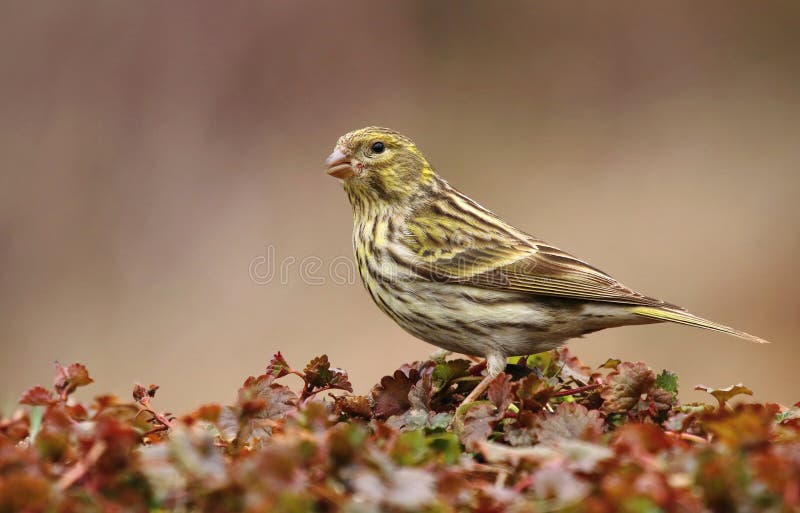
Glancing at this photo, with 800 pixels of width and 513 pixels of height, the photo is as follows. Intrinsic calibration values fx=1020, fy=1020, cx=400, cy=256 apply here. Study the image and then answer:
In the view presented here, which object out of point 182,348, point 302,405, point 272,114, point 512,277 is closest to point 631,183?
point 272,114

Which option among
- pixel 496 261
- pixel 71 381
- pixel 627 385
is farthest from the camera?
pixel 496 261

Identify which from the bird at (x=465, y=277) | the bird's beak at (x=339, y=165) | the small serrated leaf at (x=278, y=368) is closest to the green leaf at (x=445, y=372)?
the small serrated leaf at (x=278, y=368)

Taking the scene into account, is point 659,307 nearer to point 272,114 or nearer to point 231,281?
point 231,281

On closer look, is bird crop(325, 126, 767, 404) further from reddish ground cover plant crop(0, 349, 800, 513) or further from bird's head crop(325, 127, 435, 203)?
reddish ground cover plant crop(0, 349, 800, 513)

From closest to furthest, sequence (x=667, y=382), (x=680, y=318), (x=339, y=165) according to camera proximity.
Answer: (x=667, y=382) < (x=680, y=318) < (x=339, y=165)

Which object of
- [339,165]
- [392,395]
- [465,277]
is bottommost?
[392,395]

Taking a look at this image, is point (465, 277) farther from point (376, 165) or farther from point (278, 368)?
point (278, 368)

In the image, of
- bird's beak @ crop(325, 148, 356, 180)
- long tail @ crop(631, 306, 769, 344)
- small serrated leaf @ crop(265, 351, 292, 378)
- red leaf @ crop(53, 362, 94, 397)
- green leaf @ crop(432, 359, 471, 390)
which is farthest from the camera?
bird's beak @ crop(325, 148, 356, 180)

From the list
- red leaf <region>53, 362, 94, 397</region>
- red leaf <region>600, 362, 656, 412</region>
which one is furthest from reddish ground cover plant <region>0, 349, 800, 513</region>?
red leaf <region>600, 362, 656, 412</region>

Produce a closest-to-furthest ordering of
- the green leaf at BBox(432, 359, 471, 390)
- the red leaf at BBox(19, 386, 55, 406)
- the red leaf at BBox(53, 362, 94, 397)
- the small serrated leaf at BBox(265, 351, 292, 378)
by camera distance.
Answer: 1. the red leaf at BBox(19, 386, 55, 406)
2. the red leaf at BBox(53, 362, 94, 397)
3. the small serrated leaf at BBox(265, 351, 292, 378)
4. the green leaf at BBox(432, 359, 471, 390)

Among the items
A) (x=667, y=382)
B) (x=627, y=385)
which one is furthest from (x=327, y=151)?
(x=627, y=385)
